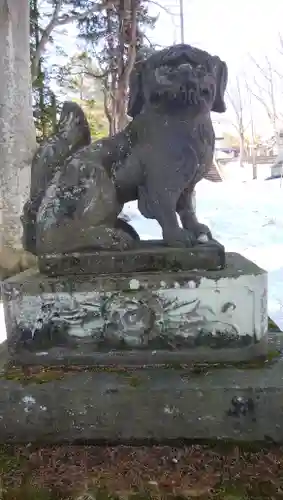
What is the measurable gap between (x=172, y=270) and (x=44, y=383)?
0.53m

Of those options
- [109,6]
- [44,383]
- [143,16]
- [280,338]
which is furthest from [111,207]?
[143,16]

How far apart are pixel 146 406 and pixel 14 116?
4.26 meters

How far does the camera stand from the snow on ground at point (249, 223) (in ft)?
15.5

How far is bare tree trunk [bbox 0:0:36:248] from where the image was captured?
478 cm

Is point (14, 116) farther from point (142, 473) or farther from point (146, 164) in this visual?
point (142, 473)

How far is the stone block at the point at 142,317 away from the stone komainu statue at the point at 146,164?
0.18m

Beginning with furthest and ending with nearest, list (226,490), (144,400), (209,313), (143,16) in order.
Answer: (143,16) → (209,313) → (144,400) → (226,490)

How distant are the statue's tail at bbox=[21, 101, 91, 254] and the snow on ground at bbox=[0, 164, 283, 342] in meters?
1.69

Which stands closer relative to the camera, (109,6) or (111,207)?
(111,207)

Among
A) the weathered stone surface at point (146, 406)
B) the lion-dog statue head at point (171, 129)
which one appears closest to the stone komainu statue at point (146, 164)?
the lion-dog statue head at point (171, 129)

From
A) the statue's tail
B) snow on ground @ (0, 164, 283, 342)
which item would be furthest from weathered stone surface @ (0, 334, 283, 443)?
snow on ground @ (0, 164, 283, 342)

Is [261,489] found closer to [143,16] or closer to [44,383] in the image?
[44,383]

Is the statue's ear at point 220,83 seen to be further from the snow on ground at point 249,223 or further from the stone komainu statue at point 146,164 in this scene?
the snow on ground at point 249,223

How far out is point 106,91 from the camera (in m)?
9.34
